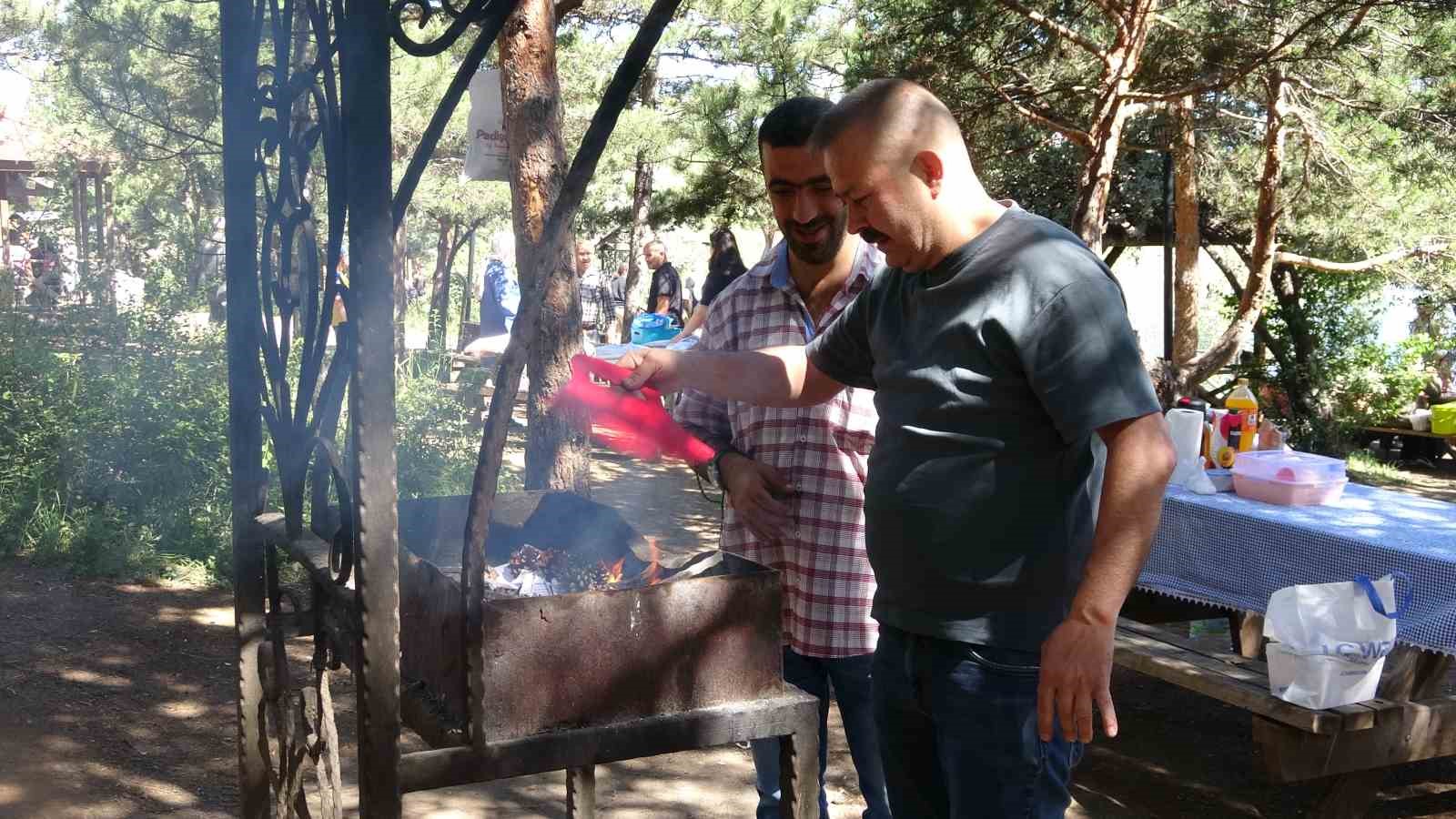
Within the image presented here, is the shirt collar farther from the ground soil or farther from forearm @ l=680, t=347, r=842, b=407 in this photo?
the ground soil

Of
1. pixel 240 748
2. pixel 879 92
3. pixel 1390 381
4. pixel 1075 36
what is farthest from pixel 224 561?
pixel 1390 381

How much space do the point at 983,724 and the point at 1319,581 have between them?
249 cm

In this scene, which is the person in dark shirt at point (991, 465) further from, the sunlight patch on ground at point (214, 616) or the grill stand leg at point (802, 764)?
the sunlight patch on ground at point (214, 616)

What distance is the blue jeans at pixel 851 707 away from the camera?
8.74ft

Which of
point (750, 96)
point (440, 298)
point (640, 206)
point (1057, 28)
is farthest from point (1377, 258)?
point (440, 298)

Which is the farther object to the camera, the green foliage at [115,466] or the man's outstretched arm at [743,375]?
the green foliage at [115,466]

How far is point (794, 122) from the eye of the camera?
2510mm

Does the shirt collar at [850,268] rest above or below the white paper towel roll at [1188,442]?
above

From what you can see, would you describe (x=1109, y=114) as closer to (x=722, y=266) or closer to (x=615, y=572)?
(x=722, y=266)

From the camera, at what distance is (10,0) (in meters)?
22.9

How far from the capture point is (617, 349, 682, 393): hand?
2451 millimetres

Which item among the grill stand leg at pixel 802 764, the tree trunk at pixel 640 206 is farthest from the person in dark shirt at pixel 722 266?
the tree trunk at pixel 640 206

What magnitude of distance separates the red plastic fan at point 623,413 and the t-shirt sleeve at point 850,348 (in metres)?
0.36

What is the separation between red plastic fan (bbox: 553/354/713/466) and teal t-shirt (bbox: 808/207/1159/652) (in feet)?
2.10
